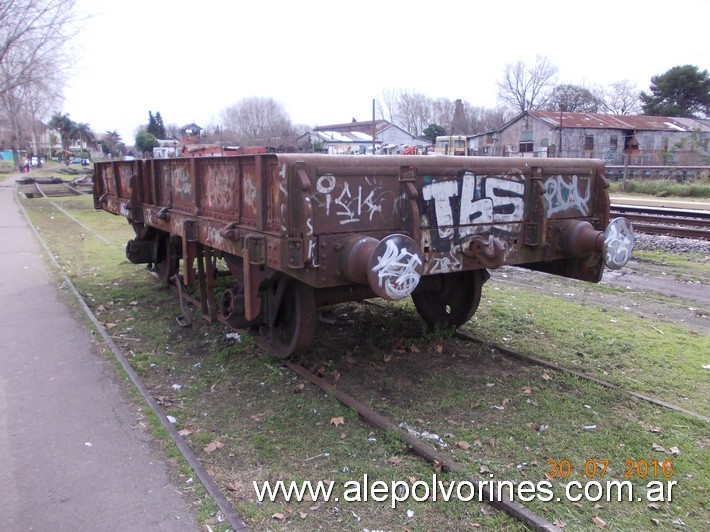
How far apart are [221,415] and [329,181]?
6.94ft

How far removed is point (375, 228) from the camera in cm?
437

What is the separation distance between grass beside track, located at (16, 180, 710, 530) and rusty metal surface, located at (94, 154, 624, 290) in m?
1.07

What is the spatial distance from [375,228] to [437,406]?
5.05 feet

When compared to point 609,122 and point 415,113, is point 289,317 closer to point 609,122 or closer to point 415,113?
point 609,122

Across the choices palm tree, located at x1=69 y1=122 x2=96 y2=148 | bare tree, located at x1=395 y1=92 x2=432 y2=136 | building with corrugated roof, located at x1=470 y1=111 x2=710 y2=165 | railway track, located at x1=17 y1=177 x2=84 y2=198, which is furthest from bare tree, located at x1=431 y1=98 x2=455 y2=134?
palm tree, located at x1=69 y1=122 x2=96 y2=148

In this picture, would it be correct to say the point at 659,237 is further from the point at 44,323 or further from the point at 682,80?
the point at 682,80

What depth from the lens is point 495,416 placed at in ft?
14.5

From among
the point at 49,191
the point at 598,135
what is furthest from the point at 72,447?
the point at 598,135

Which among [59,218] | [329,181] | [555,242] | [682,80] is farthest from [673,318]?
[682,80]

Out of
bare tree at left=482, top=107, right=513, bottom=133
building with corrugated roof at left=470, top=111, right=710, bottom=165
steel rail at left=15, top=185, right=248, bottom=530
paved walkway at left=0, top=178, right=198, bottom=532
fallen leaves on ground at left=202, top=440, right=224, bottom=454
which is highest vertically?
bare tree at left=482, top=107, right=513, bottom=133

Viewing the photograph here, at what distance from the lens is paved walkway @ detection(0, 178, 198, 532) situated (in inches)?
132

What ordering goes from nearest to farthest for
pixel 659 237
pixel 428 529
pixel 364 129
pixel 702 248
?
1. pixel 428 529
2. pixel 702 248
3. pixel 659 237
4. pixel 364 129

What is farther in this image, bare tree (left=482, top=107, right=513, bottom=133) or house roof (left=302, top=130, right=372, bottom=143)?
bare tree (left=482, top=107, right=513, bottom=133)

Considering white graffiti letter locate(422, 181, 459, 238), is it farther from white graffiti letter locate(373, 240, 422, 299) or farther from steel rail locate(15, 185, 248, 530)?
steel rail locate(15, 185, 248, 530)
